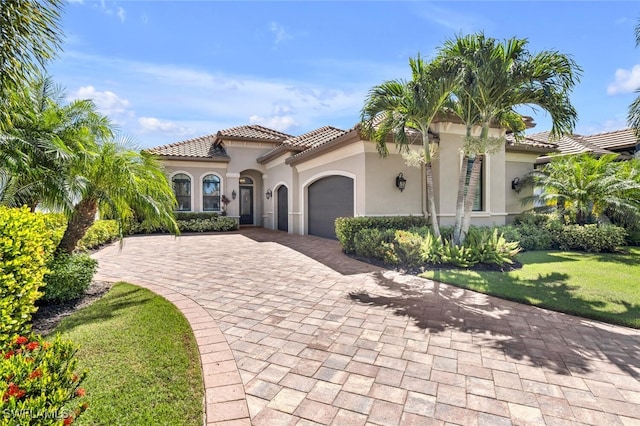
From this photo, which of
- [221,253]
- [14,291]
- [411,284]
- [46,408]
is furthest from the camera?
[221,253]

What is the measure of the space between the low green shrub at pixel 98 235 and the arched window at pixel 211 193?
235 inches

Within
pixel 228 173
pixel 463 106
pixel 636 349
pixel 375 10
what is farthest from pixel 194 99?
pixel 636 349

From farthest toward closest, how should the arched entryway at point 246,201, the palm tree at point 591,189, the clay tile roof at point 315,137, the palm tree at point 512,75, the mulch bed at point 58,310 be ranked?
the arched entryway at point 246,201 < the clay tile roof at point 315,137 < the palm tree at point 591,189 < the palm tree at point 512,75 < the mulch bed at point 58,310

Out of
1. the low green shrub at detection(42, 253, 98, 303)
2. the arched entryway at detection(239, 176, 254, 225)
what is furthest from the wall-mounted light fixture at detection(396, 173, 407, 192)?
the arched entryway at detection(239, 176, 254, 225)

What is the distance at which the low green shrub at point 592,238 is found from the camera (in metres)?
10.7

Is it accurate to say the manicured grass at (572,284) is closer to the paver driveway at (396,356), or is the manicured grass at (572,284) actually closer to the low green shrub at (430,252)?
the paver driveway at (396,356)

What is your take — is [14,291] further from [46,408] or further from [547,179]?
[547,179]

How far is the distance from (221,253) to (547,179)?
12.8 m

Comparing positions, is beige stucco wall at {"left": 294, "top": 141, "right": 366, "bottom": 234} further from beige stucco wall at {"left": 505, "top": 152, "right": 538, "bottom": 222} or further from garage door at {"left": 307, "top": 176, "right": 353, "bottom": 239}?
beige stucco wall at {"left": 505, "top": 152, "right": 538, "bottom": 222}

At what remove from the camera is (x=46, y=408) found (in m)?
1.73

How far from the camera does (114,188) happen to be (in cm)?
579

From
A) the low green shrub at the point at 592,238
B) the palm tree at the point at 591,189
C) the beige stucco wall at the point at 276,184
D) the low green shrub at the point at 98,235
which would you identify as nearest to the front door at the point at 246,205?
the beige stucco wall at the point at 276,184

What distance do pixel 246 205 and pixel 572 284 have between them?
740 inches

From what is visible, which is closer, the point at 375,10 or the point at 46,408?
the point at 46,408
